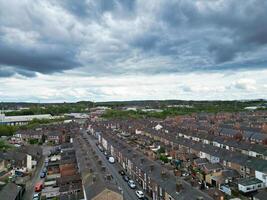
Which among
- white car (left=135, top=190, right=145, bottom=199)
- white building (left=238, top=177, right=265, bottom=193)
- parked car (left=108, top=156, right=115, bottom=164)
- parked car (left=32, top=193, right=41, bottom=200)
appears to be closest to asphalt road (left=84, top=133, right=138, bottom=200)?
white car (left=135, top=190, right=145, bottom=199)

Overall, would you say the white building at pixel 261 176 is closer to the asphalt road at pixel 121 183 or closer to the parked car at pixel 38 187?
the asphalt road at pixel 121 183

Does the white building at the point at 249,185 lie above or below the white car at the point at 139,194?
above

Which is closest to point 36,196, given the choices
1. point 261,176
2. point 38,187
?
point 38,187

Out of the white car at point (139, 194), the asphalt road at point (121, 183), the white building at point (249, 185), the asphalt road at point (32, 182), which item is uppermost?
the white building at point (249, 185)

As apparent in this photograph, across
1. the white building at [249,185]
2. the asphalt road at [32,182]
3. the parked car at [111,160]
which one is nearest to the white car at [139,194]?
the white building at [249,185]

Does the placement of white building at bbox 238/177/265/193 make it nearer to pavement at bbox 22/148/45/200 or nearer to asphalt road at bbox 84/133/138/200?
→ asphalt road at bbox 84/133/138/200

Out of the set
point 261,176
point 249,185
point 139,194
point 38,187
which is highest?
point 261,176

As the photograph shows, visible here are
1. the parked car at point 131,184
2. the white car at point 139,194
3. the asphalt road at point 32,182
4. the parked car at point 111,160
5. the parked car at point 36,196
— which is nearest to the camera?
the white car at point 139,194

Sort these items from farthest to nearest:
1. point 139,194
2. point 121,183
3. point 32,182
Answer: point 32,182 → point 121,183 → point 139,194

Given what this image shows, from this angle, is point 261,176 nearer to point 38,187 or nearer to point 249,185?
point 249,185

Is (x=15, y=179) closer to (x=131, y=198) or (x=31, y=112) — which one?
(x=131, y=198)

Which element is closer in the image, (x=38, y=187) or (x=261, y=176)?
(x=261, y=176)

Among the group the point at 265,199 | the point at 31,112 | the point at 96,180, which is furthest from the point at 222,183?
the point at 31,112
